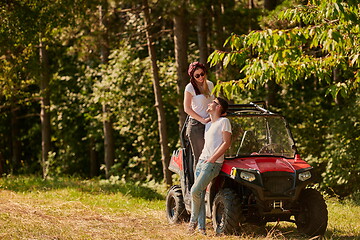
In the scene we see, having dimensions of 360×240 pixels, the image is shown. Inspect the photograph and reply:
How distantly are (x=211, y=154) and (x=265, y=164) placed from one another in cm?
74

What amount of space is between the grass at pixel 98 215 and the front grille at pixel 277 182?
0.63m

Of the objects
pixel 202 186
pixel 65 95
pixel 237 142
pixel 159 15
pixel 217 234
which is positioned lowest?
pixel 217 234

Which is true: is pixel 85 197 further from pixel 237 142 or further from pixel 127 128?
pixel 127 128

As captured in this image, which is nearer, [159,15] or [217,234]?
[217,234]

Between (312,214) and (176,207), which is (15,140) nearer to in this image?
(176,207)

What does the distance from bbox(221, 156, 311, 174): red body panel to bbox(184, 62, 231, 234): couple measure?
20cm

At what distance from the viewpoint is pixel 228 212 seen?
789 centimetres

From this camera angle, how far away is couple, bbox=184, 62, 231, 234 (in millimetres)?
8141

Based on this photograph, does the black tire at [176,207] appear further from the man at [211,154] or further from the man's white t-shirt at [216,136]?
the man's white t-shirt at [216,136]

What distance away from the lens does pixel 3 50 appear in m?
15.8

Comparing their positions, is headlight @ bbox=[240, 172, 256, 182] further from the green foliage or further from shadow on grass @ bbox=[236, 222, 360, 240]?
the green foliage

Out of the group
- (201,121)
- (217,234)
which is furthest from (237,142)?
(217,234)

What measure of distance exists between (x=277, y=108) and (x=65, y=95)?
10233mm

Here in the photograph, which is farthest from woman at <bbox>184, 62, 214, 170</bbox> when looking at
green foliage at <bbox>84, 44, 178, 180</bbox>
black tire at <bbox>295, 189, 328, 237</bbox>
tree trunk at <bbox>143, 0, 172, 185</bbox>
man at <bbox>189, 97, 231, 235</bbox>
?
green foliage at <bbox>84, 44, 178, 180</bbox>
